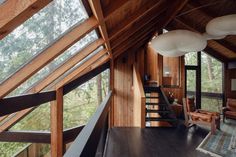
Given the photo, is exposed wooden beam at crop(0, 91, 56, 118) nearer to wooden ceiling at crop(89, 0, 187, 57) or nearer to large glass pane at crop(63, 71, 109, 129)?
wooden ceiling at crop(89, 0, 187, 57)

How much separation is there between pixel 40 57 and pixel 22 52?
0.27 meters

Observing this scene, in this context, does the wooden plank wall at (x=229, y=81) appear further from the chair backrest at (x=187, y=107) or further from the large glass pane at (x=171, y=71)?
the chair backrest at (x=187, y=107)

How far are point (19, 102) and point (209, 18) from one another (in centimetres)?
610

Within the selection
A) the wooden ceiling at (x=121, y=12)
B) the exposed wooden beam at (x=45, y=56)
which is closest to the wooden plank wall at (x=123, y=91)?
the wooden ceiling at (x=121, y=12)

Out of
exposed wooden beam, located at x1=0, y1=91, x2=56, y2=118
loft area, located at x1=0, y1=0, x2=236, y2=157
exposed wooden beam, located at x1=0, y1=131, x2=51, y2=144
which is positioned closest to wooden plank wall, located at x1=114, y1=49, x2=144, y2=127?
loft area, located at x1=0, y1=0, x2=236, y2=157

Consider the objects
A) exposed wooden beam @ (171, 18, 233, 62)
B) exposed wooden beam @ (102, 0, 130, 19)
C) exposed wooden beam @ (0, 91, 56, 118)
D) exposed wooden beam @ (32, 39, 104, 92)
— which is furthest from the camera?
exposed wooden beam @ (171, 18, 233, 62)

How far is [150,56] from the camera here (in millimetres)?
8930

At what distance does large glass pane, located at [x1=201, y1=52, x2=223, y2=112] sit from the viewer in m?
8.98

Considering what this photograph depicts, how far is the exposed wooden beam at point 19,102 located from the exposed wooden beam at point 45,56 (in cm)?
28

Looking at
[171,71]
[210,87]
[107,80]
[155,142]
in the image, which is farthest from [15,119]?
[210,87]

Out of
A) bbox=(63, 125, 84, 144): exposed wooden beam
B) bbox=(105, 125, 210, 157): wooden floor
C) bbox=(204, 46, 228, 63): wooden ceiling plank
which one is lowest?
bbox=(63, 125, 84, 144): exposed wooden beam

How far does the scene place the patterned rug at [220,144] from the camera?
4.01 metres

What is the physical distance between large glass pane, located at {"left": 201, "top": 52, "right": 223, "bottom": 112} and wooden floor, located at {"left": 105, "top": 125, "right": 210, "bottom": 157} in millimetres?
3441

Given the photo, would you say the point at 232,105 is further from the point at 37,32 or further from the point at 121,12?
the point at 37,32
